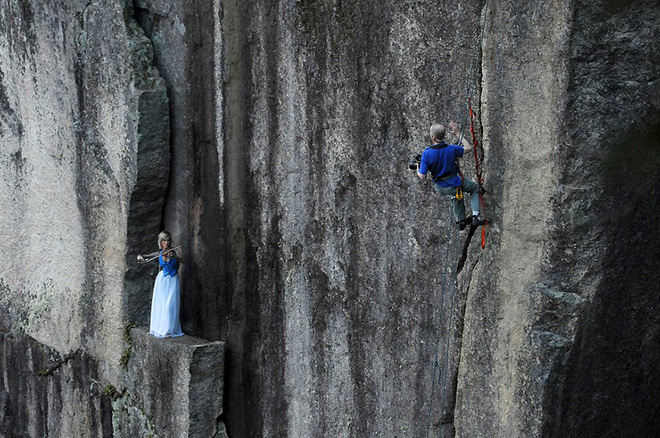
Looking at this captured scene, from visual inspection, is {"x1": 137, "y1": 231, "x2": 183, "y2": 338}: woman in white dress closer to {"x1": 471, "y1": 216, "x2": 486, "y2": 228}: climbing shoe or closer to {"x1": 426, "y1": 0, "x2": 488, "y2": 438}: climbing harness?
{"x1": 426, "y1": 0, "x2": 488, "y2": 438}: climbing harness

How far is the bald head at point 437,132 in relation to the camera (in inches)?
162

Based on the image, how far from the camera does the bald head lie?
4.12m

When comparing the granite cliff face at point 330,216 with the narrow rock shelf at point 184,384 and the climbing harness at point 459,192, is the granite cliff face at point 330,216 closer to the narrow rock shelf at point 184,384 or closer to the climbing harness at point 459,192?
the narrow rock shelf at point 184,384

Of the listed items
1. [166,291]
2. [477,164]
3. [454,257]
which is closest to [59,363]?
[166,291]

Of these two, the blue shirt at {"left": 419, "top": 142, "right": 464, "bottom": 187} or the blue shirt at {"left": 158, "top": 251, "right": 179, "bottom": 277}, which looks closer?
the blue shirt at {"left": 419, "top": 142, "right": 464, "bottom": 187}

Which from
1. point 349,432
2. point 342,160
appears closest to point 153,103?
point 342,160

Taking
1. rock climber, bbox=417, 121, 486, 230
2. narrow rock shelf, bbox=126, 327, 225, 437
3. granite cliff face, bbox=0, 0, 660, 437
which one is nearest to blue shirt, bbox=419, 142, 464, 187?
rock climber, bbox=417, 121, 486, 230

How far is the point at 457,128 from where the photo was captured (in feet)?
13.7

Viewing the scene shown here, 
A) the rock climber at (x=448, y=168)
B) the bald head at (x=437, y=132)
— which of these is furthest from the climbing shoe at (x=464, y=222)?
the bald head at (x=437, y=132)

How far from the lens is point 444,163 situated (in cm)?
416

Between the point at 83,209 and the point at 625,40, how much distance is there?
375 cm

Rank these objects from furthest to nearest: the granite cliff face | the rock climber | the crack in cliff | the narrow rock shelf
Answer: the crack in cliff
the narrow rock shelf
the rock climber
the granite cliff face

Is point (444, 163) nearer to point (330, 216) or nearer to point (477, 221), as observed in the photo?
point (477, 221)

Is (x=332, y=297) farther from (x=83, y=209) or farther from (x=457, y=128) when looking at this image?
(x=83, y=209)
